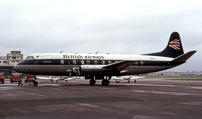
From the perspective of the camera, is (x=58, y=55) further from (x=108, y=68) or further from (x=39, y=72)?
(x=108, y=68)

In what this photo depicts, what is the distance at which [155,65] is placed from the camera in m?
37.0

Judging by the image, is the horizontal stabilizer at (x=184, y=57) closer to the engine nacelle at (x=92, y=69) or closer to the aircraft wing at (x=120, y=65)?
the aircraft wing at (x=120, y=65)

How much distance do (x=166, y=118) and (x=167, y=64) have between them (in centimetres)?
3052

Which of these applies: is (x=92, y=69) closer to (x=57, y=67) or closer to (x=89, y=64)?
(x=89, y=64)

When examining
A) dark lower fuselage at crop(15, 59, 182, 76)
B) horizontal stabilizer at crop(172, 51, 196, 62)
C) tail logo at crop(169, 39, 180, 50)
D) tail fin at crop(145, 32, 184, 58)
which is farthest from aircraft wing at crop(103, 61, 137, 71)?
tail logo at crop(169, 39, 180, 50)

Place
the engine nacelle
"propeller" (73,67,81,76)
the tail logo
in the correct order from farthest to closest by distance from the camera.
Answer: the tail logo → "propeller" (73,67,81,76) → the engine nacelle

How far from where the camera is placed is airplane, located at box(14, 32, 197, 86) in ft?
102

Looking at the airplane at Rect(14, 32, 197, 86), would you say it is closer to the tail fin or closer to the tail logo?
the tail fin

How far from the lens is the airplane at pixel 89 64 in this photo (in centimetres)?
3122

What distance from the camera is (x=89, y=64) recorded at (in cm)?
3319

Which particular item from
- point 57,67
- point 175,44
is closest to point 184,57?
point 175,44

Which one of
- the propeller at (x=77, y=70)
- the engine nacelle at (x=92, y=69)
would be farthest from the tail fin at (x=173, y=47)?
the propeller at (x=77, y=70)

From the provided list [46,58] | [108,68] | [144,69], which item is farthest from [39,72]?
[144,69]

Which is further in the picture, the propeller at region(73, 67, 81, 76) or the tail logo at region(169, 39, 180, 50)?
the tail logo at region(169, 39, 180, 50)
